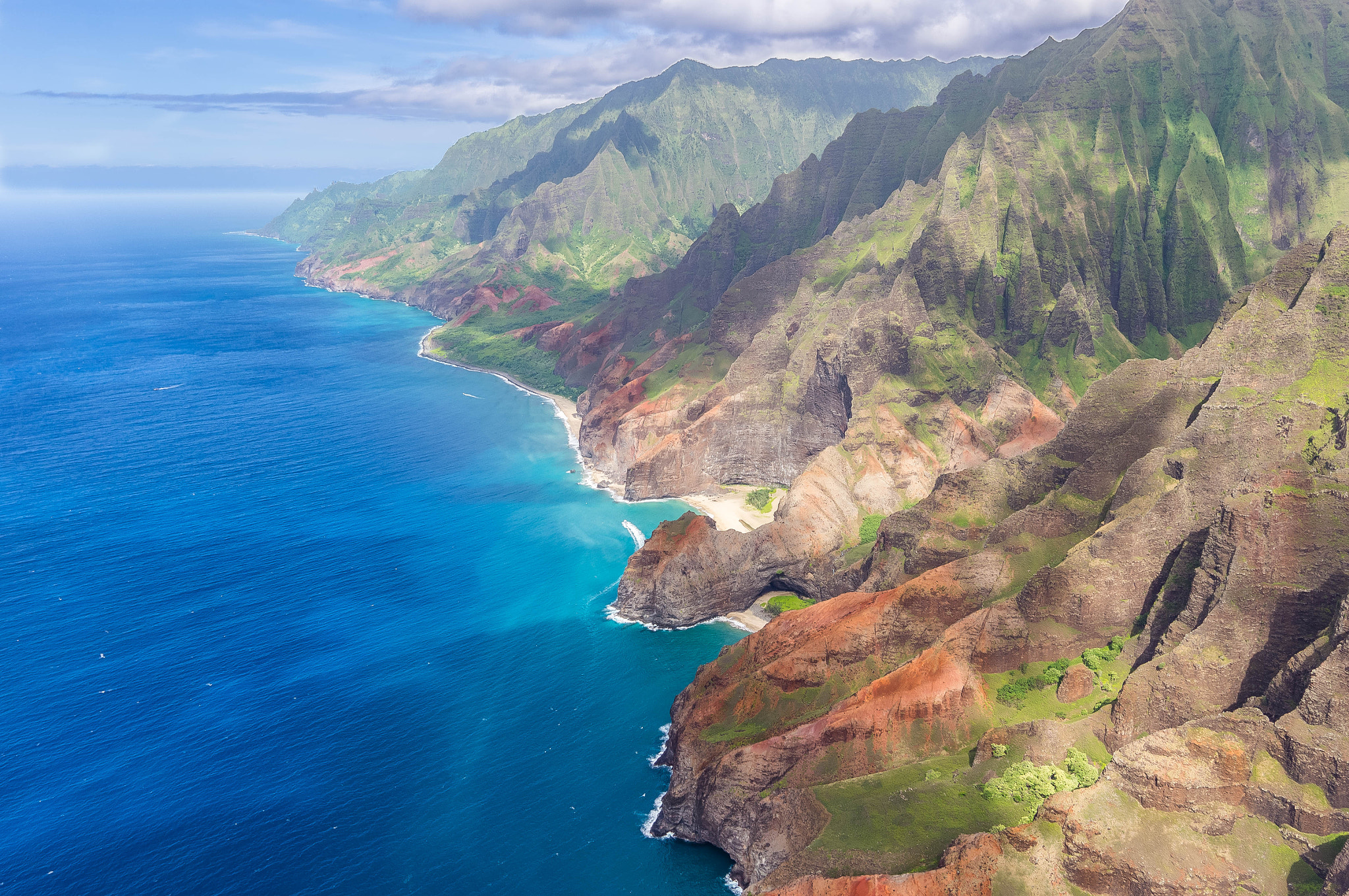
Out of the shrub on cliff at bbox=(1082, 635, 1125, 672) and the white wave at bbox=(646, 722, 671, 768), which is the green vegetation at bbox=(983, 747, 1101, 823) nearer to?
the shrub on cliff at bbox=(1082, 635, 1125, 672)

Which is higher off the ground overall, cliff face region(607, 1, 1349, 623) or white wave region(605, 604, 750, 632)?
cliff face region(607, 1, 1349, 623)

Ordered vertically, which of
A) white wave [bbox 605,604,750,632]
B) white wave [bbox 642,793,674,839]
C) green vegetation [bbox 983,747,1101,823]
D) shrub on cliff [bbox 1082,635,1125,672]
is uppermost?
shrub on cliff [bbox 1082,635,1125,672]

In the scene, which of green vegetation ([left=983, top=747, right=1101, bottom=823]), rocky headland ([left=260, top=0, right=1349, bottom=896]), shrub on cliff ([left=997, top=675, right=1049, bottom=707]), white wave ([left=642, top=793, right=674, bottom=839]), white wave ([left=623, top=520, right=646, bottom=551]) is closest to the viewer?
rocky headland ([left=260, top=0, right=1349, bottom=896])

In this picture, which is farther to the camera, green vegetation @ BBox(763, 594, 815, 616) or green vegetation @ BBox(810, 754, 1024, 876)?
green vegetation @ BBox(763, 594, 815, 616)

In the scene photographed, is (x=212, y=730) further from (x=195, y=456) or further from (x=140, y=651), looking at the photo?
(x=195, y=456)

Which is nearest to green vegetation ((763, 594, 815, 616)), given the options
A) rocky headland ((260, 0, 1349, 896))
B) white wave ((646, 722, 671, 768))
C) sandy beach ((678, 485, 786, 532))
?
rocky headland ((260, 0, 1349, 896))

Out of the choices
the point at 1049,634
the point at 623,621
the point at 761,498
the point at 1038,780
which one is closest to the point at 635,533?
the point at 761,498
